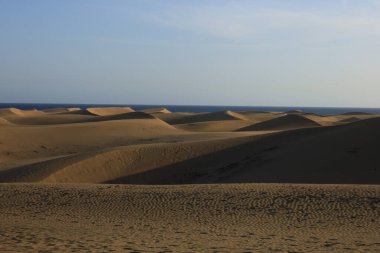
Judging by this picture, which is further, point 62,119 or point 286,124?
point 62,119

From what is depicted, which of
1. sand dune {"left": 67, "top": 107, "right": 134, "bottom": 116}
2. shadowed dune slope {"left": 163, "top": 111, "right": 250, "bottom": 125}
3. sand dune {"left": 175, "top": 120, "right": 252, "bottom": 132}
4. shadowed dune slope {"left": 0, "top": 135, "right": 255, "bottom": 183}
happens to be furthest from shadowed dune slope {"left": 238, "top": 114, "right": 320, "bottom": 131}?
→ sand dune {"left": 67, "top": 107, "right": 134, "bottom": 116}

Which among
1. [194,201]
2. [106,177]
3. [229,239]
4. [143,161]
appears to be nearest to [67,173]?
[106,177]

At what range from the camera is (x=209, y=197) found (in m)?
14.5

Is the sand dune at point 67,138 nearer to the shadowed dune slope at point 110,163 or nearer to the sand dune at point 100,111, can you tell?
the shadowed dune slope at point 110,163

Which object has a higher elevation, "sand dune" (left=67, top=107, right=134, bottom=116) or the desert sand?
"sand dune" (left=67, top=107, right=134, bottom=116)

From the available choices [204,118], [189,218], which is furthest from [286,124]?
[189,218]

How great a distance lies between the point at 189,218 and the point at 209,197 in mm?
2060

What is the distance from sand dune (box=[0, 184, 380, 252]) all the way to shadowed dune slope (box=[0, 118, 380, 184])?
5089 millimetres

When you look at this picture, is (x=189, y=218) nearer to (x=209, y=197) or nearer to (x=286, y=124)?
(x=209, y=197)

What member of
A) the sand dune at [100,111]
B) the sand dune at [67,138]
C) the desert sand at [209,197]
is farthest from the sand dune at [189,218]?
the sand dune at [100,111]

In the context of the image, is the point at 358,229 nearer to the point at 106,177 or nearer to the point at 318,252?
the point at 318,252

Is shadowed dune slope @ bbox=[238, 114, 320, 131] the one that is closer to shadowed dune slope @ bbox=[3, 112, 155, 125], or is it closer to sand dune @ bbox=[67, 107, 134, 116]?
shadowed dune slope @ bbox=[3, 112, 155, 125]

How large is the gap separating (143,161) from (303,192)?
1175 cm

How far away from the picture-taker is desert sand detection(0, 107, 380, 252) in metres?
9.94
